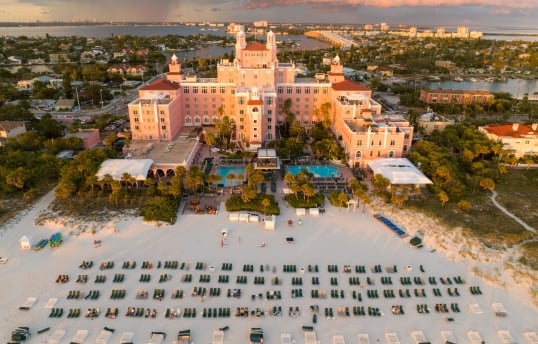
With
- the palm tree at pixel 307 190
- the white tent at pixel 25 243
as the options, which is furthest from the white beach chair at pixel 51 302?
the palm tree at pixel 307 190

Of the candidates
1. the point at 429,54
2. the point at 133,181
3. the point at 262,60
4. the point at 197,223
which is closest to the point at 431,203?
the point at 197,223

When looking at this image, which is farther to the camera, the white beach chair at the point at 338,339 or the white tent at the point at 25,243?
the white tent at the point at 25,243

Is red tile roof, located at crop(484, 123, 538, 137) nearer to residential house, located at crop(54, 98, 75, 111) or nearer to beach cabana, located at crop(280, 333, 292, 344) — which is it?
beach cabana, located at crop(280, 333, 292, 344)

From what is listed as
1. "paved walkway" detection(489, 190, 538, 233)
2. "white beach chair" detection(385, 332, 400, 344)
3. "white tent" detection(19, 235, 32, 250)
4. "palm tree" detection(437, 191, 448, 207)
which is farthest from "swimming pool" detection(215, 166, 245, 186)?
"paved walkway" detection(489, 190, 538, 233)

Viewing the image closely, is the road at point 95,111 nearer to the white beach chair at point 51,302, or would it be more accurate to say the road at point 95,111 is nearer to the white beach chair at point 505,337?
the white beach chair at point 51,302

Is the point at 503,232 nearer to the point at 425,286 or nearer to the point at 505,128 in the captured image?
the point at 425,286

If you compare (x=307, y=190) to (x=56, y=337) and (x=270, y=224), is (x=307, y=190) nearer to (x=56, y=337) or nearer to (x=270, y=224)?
(x=270, y=224)
